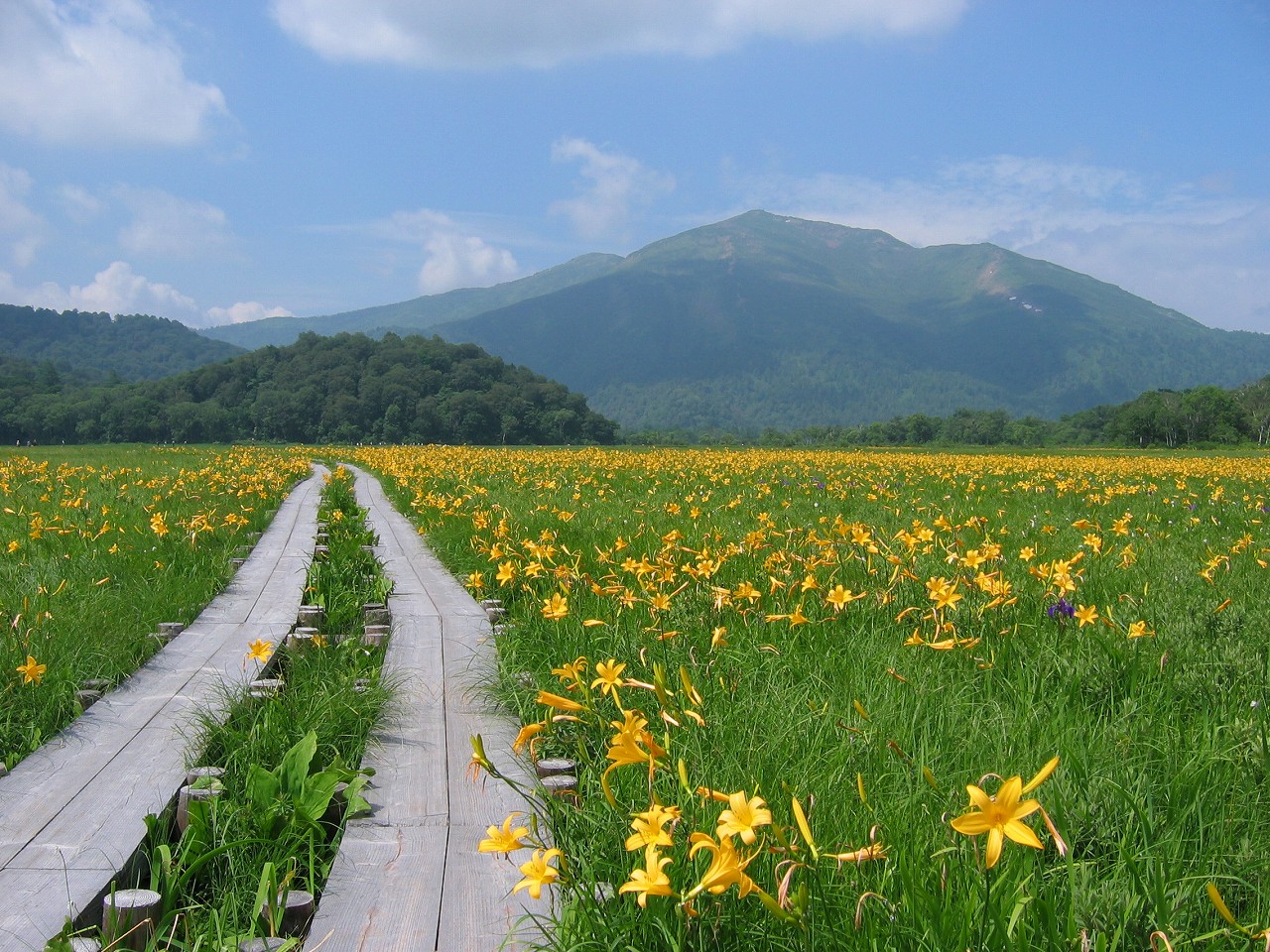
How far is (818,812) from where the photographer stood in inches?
88.0

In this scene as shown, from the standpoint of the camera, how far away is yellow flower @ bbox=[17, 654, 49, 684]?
3.27 m

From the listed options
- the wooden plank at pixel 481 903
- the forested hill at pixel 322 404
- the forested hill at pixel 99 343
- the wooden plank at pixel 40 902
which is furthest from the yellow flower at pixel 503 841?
the forested hill at pixel 99 343

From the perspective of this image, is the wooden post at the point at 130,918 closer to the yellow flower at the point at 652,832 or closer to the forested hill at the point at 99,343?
the yellow flower at the point at 652,832

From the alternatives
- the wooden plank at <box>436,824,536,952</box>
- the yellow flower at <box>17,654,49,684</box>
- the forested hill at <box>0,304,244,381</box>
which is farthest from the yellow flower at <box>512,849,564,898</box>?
the forested hill at <box>0,304,244,381</box>

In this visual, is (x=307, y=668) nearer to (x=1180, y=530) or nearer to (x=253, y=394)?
(x=1180, y=530)

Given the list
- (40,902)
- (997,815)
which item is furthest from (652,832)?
(40,902)

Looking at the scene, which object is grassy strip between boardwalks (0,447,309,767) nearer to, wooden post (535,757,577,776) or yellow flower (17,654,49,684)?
yellow flower (17,654,49,684)

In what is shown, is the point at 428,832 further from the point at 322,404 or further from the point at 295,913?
the point at 322,404

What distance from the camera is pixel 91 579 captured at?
531 centimetres

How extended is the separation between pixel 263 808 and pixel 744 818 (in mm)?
1729

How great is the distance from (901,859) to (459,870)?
1158mm

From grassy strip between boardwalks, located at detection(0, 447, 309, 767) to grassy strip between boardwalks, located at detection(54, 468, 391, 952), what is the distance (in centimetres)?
78

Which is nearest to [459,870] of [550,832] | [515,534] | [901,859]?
[550,832]

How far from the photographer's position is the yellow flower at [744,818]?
150 cm
